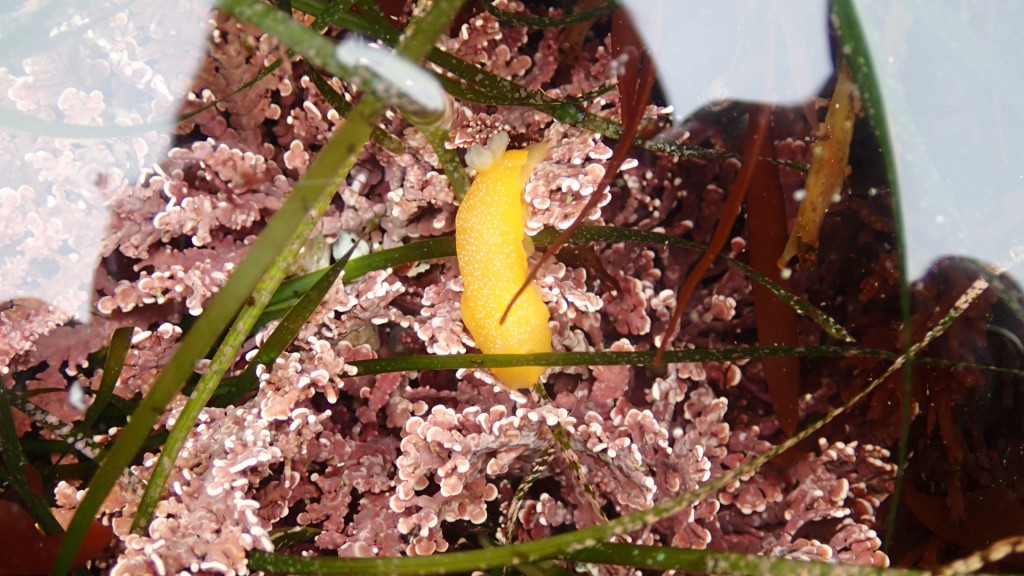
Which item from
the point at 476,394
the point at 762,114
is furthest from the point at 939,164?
the point at 476,394

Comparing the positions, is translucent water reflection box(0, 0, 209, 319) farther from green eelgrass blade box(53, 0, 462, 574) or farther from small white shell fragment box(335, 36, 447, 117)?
small white shell fragment box(335, 36, 447, 117)

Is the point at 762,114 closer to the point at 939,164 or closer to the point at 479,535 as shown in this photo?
the point at 939,164

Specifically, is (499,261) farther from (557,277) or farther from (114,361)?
(114,361)

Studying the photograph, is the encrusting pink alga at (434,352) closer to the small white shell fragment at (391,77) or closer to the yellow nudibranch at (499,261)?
the yellow nudibranch at (499,261)

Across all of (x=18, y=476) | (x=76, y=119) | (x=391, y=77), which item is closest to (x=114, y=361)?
(x=18, y=476)

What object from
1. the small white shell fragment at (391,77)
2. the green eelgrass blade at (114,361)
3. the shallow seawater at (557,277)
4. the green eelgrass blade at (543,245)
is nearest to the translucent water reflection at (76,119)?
the shallow seawater at (557,277)

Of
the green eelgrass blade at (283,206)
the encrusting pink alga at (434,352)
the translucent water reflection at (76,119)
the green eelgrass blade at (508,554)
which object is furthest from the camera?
the translucent water reflection at (76,119)
